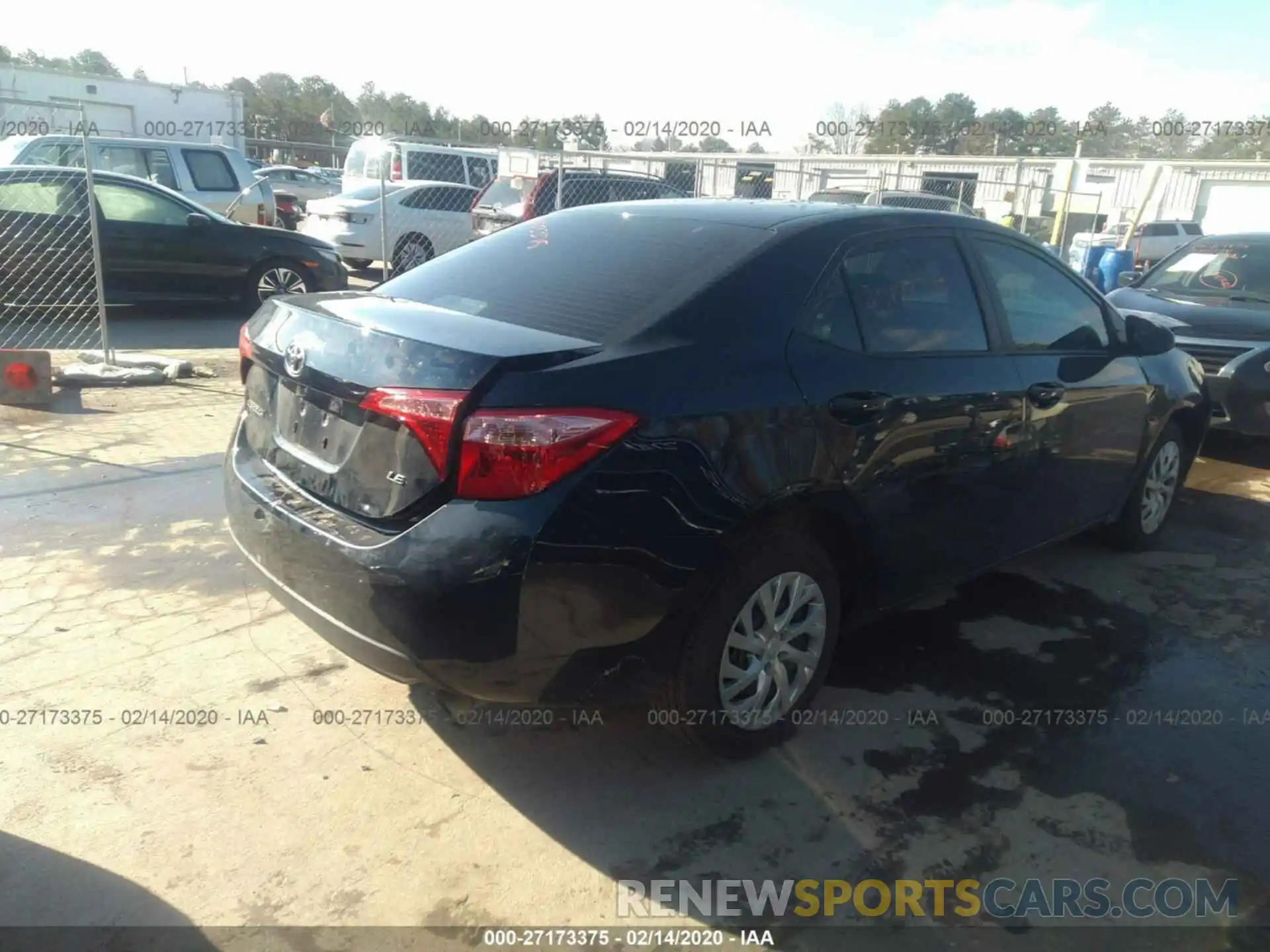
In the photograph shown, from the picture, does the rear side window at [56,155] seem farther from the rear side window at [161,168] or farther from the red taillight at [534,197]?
the red taillight at [534,197]

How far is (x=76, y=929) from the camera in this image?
2.28m

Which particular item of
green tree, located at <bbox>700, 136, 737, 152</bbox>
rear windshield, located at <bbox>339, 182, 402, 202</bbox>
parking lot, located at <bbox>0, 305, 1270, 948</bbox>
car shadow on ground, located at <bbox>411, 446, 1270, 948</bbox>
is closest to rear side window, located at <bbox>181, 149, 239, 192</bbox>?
rear windshield, located at <bbox>339, 182, 402, 202</bbox>

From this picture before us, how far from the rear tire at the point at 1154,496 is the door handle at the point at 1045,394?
4.18 feet

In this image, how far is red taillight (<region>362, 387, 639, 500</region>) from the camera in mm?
2332

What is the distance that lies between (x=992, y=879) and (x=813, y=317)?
5.54 ft

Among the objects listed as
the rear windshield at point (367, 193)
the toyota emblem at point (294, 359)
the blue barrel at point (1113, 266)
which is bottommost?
the blue barrel at point (1113, 266)

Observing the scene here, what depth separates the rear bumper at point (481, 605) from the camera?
2338 mm

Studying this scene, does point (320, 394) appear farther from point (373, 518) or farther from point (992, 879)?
point (992, 879)

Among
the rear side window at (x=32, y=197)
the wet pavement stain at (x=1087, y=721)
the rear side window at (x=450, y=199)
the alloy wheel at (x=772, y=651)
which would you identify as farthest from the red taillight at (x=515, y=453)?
the rear side window at (x=450, y=199)

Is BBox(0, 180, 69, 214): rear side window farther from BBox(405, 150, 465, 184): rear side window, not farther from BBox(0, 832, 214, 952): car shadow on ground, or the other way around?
BBox(405, 150, 465, 184): rear side window

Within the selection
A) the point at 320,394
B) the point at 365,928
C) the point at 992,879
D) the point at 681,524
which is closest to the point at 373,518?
the point at 320,394

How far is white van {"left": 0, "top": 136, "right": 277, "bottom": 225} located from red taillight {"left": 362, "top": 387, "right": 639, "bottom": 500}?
38.2 ft

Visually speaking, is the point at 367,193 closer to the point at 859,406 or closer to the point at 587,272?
the point at 587,272

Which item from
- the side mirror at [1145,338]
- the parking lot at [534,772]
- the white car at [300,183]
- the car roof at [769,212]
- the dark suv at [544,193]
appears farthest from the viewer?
the white car at [300,183]
